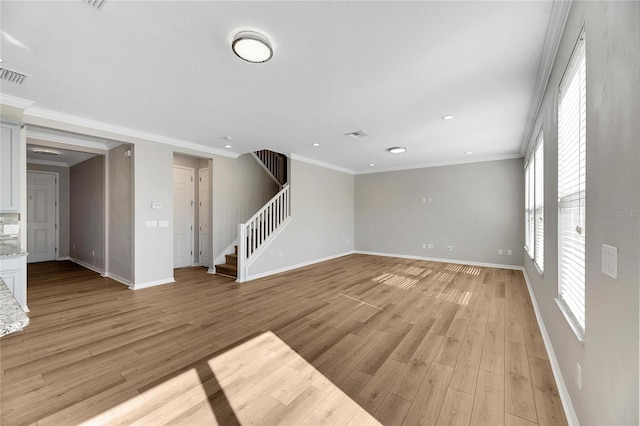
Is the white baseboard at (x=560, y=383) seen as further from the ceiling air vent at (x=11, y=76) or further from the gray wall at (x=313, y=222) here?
the ceiling air vent at (x=11, y=76)

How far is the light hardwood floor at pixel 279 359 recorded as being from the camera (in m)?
1.72

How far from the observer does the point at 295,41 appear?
82.6 inches

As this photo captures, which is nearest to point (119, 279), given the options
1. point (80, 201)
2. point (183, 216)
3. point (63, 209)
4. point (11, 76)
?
point (183, 216)

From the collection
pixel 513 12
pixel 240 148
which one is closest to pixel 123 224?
pixel 240 148

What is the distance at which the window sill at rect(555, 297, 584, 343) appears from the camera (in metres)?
1.51

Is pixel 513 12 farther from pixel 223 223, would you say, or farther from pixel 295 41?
pixel 223 223

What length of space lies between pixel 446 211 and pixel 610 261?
20.7 ft

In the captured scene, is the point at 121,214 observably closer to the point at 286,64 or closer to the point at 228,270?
the point at 228,270

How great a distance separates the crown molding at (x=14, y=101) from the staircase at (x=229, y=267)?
381 centimetres

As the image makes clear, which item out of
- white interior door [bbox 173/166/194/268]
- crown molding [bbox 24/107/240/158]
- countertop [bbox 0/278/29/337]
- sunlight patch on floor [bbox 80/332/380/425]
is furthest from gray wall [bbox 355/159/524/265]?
countertop [bbox 0/278/29/337]

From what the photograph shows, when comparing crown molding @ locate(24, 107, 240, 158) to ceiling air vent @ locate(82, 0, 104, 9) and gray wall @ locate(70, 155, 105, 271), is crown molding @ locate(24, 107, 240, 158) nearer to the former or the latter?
gray wall @ locate(70, 155, 105, 271)

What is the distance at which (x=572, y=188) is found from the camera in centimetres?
180

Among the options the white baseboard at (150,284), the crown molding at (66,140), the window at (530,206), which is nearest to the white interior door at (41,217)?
the crown molding at (66,140)

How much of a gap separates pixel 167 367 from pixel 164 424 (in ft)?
2.29
